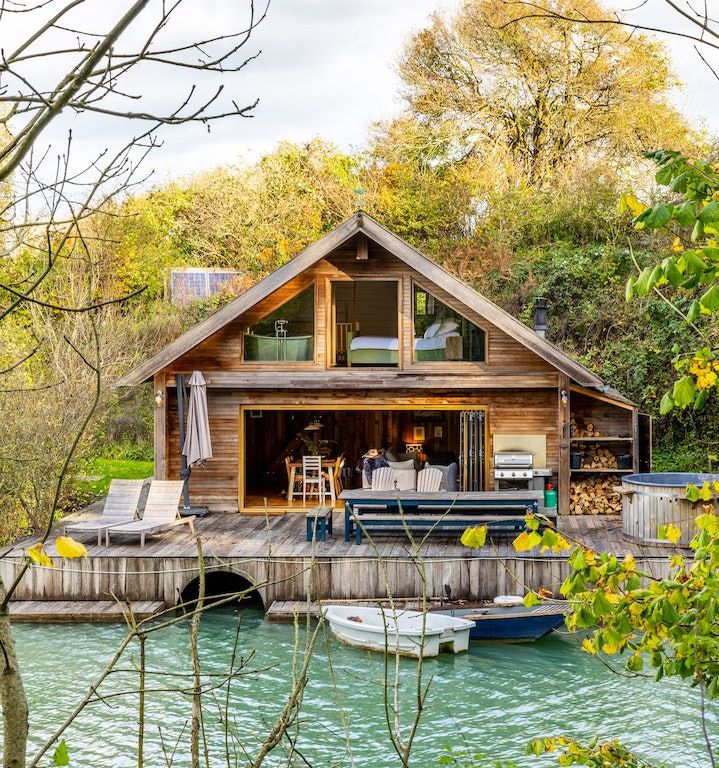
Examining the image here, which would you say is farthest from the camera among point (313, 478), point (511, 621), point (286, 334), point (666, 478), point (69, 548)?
point (313, 478)

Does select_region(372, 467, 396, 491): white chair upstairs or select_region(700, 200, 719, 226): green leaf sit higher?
select_region(700, 200, 719, 226): green leaf

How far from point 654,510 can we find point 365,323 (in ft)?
17.2

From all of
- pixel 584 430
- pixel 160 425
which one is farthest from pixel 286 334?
pixel 584 430

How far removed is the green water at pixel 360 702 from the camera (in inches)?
364

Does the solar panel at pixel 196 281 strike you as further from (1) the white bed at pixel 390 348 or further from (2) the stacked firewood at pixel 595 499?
(2) the stacked firewood at pixel 595 499

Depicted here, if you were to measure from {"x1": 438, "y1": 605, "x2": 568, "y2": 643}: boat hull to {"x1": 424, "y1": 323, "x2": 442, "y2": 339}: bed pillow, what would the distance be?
491 cm

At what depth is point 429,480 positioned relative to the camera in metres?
15.9

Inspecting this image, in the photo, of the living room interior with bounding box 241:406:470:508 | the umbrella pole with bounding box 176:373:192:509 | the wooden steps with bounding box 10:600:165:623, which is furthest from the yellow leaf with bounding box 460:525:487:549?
the living room interior with bounding box 241:406:470:508

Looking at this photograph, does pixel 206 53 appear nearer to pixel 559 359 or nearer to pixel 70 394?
pixel 559 359

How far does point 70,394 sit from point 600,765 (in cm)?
1457

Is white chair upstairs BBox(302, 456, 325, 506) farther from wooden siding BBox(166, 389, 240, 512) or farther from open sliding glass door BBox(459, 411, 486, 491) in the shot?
open sliding glass door BBox(459, 411, 486, 491)

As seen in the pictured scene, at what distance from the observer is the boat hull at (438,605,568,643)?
38.9 feet

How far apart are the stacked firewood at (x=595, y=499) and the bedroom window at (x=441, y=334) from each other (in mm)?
2665

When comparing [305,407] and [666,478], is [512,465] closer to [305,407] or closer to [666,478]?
[666,478]
